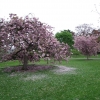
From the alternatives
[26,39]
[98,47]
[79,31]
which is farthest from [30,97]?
[79,31]

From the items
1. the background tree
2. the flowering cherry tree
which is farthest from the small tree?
the background tree

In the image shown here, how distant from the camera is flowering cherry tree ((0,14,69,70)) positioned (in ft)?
66.7

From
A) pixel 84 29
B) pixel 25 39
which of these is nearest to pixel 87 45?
pixel 25 39

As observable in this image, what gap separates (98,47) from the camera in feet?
143

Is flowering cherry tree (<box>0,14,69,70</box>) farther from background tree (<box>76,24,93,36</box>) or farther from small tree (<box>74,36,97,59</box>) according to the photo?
background tree (<box>76,24,93,36</box>)

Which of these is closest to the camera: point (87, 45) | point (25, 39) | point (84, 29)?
point (25, 39)

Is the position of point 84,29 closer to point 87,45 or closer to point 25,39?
point 87,45

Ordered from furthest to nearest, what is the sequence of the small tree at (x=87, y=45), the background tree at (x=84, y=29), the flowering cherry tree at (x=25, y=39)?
the background tree at (x=84, y=29), the small tree at (x=87, y=45), the flowering cherry tree at (x=25, y=39)

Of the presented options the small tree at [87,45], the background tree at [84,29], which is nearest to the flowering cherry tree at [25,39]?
the small tree at [87,45]

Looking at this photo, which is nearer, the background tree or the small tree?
the small tree

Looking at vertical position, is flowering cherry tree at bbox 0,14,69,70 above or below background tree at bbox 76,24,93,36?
below

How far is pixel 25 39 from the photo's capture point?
2031cm

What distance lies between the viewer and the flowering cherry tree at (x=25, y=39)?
20.3m

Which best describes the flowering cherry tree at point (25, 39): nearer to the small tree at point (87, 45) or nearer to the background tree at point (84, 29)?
the small tree at point (87, 45)
